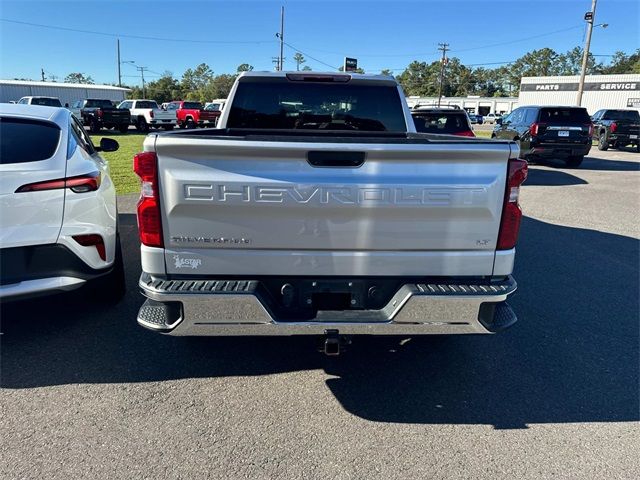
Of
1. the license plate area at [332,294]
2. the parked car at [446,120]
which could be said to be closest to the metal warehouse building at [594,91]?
the parked car at [446,120]

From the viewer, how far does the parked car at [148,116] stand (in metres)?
28.8

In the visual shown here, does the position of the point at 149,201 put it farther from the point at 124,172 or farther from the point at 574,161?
the point at 574,161

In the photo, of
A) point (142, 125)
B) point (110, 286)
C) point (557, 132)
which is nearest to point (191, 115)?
point (142, 125)

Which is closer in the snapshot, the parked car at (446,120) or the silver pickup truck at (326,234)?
the silver pickup truck at (326,234)

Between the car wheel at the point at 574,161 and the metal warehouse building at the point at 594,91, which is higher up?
the metal warehouse building at the point at 594,91

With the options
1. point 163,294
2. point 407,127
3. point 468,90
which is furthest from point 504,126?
point 468,90

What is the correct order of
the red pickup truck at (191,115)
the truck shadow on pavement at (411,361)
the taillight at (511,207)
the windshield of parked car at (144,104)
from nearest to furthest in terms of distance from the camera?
the taillight at (511,207) → the truck shadow on pavement at (411,361) → the red pickup truck at (191,115) → the windshield of parked car at (144,104)

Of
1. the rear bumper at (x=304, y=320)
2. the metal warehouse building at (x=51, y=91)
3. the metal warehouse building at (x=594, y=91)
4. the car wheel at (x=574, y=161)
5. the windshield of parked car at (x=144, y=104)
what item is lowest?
the rear bumper at (x=304, y=320)

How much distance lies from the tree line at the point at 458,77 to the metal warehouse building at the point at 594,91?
62.0m

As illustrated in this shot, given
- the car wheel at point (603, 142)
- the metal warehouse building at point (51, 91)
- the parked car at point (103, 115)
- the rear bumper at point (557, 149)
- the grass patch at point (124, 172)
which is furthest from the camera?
the metal warehouse building at point (51, 91)

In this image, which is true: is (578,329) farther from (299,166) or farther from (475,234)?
(299,166)

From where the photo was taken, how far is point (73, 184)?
11.7 feet

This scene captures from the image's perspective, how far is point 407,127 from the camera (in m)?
4.61

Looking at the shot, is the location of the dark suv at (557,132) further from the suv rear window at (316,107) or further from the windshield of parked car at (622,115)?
the suv rear window at (316,107)
